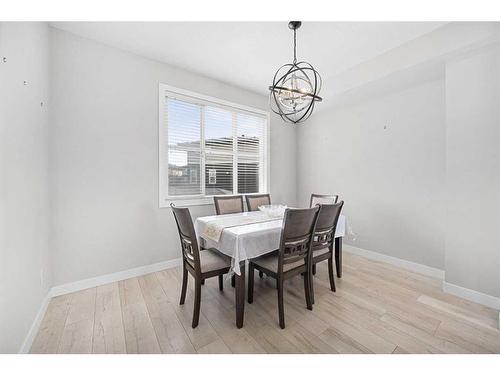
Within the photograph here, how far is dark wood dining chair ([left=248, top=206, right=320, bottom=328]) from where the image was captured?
168 cm

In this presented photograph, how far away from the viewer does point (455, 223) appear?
7.27 ft

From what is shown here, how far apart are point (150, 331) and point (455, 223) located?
3109 mm

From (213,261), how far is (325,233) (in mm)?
1153

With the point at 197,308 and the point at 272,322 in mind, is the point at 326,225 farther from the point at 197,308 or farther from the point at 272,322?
the point at 197,308

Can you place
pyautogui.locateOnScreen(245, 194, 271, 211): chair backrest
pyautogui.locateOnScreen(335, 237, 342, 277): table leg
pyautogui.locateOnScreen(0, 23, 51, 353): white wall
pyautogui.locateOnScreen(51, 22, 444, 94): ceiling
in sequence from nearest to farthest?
pyautogui.locateOnScreen(0, 23, 51, 353): white wall → pyautogui.locateOnScreen(51, 22, 444, 94): ceiling → pyautogui.locateOnScreen(335, 237, 342, 277): table leg → pyautogui.locateOnScreen(245, 194, 271, 211): chair backrest

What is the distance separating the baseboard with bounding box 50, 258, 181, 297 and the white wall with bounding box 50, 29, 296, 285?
54mm

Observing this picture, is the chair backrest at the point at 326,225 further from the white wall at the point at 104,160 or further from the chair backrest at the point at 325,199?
the white wall at the point at 104,160

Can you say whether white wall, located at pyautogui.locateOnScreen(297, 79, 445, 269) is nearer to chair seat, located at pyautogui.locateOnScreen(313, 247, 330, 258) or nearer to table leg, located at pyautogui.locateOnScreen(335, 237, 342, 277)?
table leg, located at pyautogui.locateOnScreen(335, 237, 342, 277)

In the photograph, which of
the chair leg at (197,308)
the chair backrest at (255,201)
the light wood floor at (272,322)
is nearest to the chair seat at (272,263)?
the light wood floor at (272,322)

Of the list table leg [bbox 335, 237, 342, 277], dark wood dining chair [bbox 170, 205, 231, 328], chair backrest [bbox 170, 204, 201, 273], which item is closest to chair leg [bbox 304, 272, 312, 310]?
dark wood dining chair [bbox 170, 205, 231, 328]

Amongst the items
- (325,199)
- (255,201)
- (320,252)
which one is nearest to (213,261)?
(320,252)

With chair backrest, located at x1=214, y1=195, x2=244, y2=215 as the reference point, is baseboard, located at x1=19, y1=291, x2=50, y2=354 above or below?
below

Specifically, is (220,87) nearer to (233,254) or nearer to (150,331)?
(233,254)
